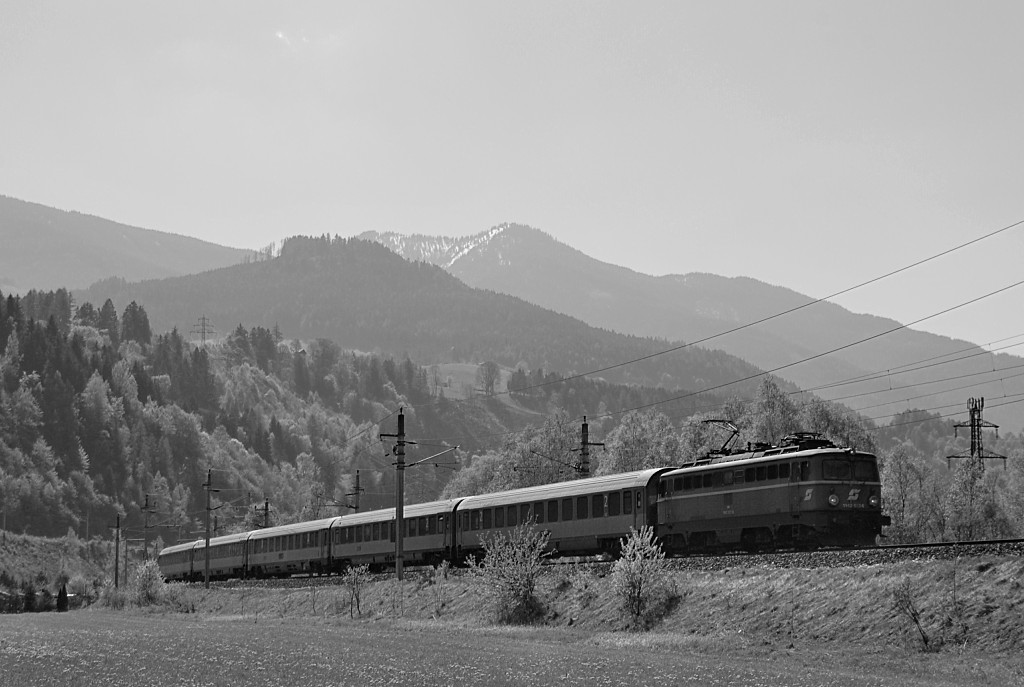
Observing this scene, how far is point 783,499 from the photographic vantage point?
48.2 m

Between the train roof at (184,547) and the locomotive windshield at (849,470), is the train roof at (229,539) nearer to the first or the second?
the train roof at (184,547)

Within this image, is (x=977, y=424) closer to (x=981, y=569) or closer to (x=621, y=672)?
(x=981, y=569)

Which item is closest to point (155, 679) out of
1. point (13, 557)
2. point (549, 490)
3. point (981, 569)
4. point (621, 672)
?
point (621, 672)

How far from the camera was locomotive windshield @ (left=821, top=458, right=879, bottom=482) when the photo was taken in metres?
47.8

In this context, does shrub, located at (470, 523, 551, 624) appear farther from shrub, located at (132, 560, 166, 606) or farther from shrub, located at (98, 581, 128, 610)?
shrub, located at (98, 581, 128, 610)

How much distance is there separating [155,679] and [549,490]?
2989 cm

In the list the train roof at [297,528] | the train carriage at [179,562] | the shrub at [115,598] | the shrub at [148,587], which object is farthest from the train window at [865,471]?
the train carriage at [179,562]

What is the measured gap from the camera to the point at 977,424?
10700 centimetres

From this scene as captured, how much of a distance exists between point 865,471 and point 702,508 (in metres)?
6.93

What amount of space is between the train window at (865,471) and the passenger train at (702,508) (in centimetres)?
5

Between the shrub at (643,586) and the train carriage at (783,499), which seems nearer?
the shrub at (643,586)

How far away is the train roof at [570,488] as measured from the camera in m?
55.3

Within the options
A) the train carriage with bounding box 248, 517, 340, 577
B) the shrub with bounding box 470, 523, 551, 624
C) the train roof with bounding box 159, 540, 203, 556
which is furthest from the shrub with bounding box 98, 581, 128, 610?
the shrub with bounding box 470, 523, 551, 624

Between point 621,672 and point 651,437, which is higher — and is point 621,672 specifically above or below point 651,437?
below
